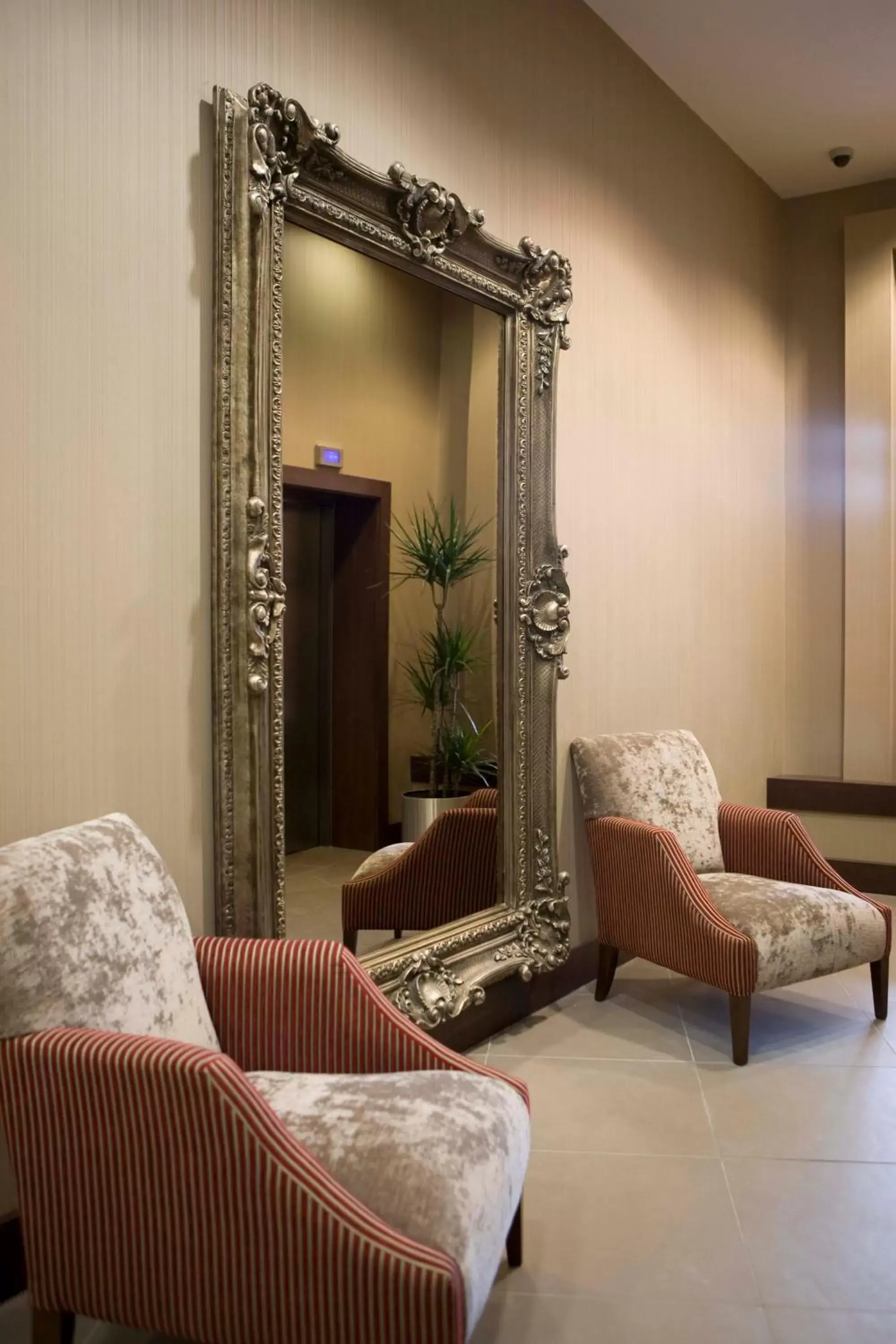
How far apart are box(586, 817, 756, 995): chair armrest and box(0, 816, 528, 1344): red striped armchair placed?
4.37ft

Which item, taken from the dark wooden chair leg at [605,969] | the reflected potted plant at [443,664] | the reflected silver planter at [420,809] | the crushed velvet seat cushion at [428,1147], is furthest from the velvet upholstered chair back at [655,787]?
the crushed velvet seat cushion at [428,1147]

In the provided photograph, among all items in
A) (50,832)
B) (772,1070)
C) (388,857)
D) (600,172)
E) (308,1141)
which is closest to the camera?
(308,1141)

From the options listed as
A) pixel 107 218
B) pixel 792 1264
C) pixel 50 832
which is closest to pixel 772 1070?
pixel 792 1264

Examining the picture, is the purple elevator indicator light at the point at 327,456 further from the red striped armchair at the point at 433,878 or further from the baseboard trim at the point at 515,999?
the baseboard trim at the point at 515,999

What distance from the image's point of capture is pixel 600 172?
376 cm

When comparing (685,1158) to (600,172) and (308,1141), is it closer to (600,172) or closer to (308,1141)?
(308,1141)

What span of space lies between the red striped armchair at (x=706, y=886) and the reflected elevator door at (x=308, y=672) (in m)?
1.15

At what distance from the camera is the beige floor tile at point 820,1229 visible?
1938mm

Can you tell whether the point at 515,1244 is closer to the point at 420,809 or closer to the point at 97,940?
the point at 97,940

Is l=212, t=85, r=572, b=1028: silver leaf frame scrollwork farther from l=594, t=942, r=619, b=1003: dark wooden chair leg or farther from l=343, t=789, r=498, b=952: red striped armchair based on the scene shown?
l=594, t=942, r=619, b=1003: dark wooden chair leg

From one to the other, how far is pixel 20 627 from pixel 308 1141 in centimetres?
103

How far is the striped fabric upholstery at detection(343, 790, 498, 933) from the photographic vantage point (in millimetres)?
2707

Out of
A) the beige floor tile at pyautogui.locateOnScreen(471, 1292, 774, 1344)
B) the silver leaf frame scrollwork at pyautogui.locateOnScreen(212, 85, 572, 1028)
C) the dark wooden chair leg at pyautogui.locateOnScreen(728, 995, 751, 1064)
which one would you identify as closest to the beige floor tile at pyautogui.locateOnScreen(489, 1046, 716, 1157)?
the dark wooden chair leg at pyautogui.locateOnScreen(728, 995, 751, 1064)

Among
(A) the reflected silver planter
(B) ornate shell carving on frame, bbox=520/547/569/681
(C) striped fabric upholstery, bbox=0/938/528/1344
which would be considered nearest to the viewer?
(C) striped fabric upholstery, bbox=0/938/528/1344
